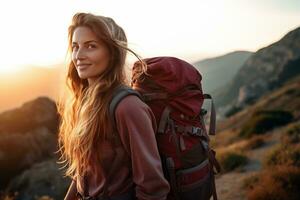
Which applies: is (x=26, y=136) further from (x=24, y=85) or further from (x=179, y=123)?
(x=24, y=85)

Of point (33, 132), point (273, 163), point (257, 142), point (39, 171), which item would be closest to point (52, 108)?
point (33, 132)

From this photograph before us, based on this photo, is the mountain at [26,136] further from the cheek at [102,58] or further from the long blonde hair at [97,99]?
the cheek at [102,58]

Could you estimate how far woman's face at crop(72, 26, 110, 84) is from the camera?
2.27 metres

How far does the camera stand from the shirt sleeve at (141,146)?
6.65ft

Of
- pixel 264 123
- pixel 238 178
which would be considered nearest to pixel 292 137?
pixel 238 178

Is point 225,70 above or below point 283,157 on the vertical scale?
below

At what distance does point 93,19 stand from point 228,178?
30.3ft

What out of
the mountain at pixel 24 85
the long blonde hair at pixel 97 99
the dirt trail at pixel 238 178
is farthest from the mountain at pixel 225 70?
the long blonde hair at pixel 97 99

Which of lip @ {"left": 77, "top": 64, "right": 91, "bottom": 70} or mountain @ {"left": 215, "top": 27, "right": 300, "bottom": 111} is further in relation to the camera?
mountain @ {"left": 215, "top": 27, "right": 300, "bottom": 111}

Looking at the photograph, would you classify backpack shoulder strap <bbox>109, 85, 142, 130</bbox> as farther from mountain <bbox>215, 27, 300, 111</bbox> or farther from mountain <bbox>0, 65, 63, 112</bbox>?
mountain <bbox>0, 65, 63, 112</bbox>

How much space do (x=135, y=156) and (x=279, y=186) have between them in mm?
6273

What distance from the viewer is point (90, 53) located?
2.27m

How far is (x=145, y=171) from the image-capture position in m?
2.06

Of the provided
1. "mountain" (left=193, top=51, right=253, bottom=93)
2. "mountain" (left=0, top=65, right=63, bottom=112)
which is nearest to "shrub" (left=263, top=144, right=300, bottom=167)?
"mountain" (left=0, top=65, right=63, bottom=112)
